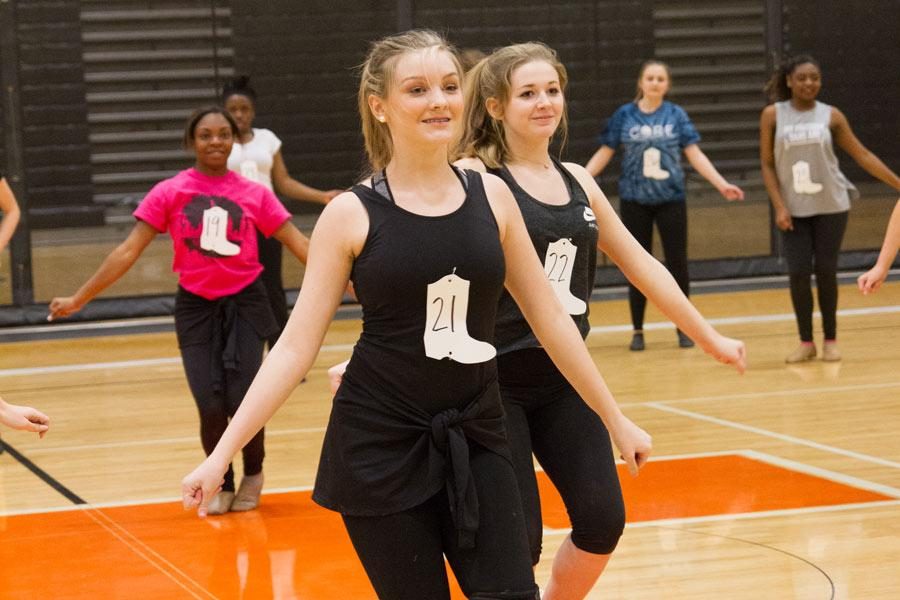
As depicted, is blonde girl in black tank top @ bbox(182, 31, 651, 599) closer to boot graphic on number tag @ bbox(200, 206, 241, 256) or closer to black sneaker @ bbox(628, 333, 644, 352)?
boot graphic on number tag @ bbox(200, 206, 241, 256)

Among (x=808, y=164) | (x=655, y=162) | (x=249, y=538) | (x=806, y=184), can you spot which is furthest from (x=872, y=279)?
(x=655, y=162)

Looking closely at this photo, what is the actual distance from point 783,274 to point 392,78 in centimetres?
1141

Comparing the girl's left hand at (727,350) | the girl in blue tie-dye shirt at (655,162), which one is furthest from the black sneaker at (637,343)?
the girl's left hand at (727,350)

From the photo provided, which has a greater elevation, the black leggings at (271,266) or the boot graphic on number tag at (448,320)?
the boot graphic on number tag at (448,320)

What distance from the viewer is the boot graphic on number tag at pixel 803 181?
9430 mm

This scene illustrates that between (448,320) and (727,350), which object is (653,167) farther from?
(448,320)

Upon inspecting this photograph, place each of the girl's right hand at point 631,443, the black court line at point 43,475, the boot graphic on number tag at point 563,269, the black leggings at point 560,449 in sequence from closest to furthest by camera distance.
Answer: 1. the girl's right hand at point 631,443
2. the black leggings at point 560,449
3. the boot graphic on number tag at point 563,269
4. the black court line at point 43,475

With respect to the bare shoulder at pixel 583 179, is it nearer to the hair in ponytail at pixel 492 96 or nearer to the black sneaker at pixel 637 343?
the hair in ponytail at pixel 492 96

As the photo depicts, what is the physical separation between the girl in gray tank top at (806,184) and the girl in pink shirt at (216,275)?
4.18 metres

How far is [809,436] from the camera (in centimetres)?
745

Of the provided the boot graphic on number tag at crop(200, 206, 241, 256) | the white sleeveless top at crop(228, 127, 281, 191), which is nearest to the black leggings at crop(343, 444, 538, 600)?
the boot graphic on number tag at crop(200, 206, 241, 256)

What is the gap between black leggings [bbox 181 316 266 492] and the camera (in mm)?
6348

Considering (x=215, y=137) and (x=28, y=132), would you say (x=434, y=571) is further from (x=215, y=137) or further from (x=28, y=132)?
(x=28, y=132)

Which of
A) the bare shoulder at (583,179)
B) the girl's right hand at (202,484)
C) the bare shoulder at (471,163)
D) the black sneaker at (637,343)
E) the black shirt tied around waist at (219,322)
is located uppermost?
the bare shoulder at (471,163)
